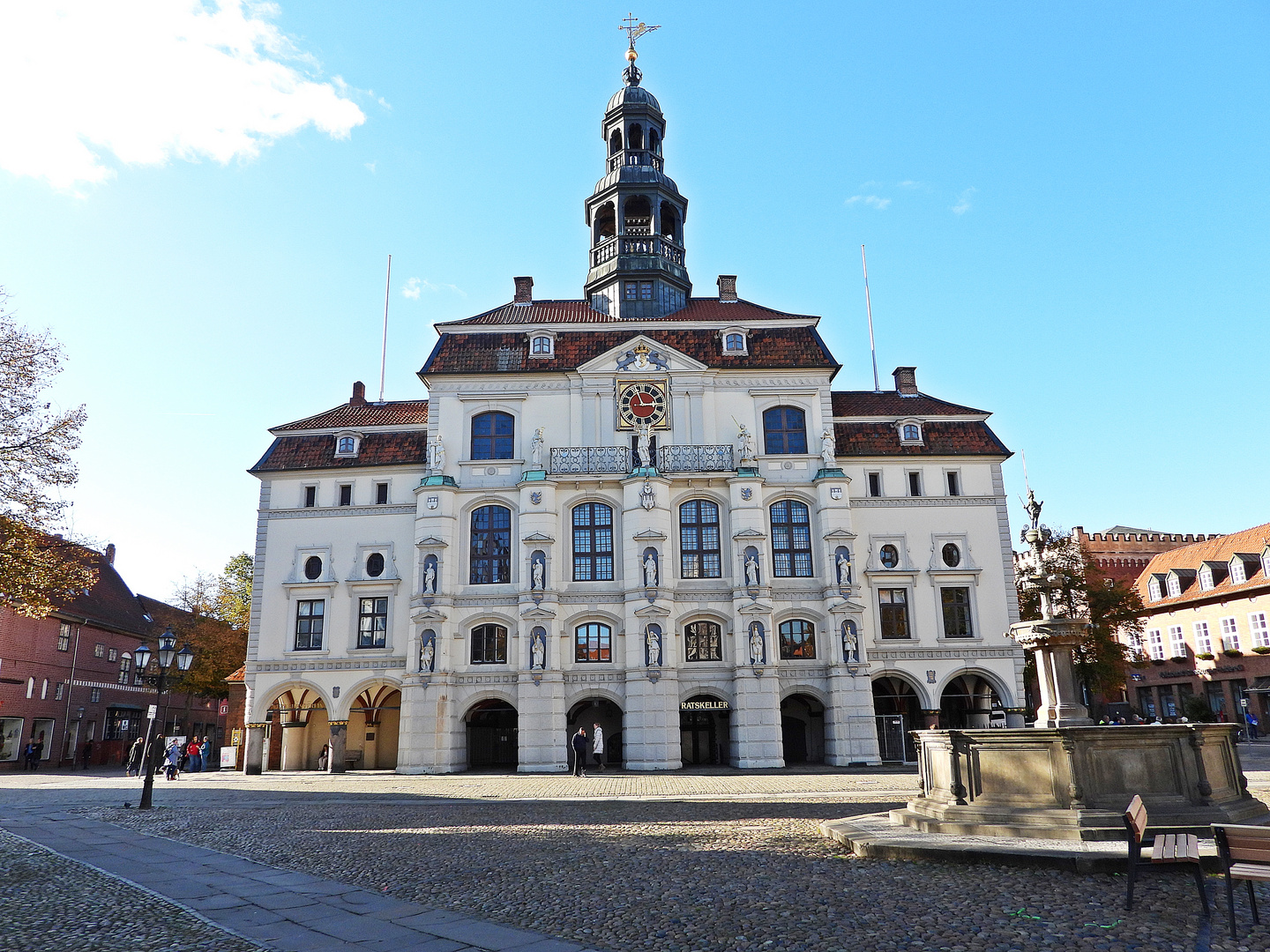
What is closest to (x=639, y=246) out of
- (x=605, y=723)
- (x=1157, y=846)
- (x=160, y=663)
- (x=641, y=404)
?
(x=641, y=404)

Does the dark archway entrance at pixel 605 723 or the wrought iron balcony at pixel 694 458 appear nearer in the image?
the wrought iron balcony at pixel 694 458

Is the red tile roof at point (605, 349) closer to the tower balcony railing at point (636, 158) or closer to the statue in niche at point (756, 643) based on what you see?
the tower balcony railing at point (636, 158)

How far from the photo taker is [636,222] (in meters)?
43.8

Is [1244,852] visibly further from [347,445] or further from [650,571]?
[347,445]

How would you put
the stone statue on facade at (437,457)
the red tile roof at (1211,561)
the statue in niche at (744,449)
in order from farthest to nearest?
the red tile roof at (1211,561), the stone statue on facade at (437,457), the statue in niche at (744,449)

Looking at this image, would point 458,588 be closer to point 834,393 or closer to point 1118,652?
point 834,393

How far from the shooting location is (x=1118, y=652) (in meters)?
46.0

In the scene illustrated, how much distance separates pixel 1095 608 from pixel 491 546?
31.3m

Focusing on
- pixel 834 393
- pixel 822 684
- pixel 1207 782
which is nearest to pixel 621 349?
pixel 834 393

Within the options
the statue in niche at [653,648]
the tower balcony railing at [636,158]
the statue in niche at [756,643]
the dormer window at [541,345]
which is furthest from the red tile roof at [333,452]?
the tower balcony railing at [636,158]

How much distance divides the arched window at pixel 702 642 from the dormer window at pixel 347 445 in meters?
15.9

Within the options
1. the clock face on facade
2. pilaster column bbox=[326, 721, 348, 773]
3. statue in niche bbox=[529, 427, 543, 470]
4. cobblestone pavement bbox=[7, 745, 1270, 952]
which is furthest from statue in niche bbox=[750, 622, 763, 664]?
pilaster column bbox=[326, 721, 348, 773]

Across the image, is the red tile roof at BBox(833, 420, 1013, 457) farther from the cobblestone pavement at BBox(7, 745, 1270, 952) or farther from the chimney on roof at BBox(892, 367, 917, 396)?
the cobblestone pavement at BBox(7, 745, 1270, 952)

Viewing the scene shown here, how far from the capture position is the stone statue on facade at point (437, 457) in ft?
120
